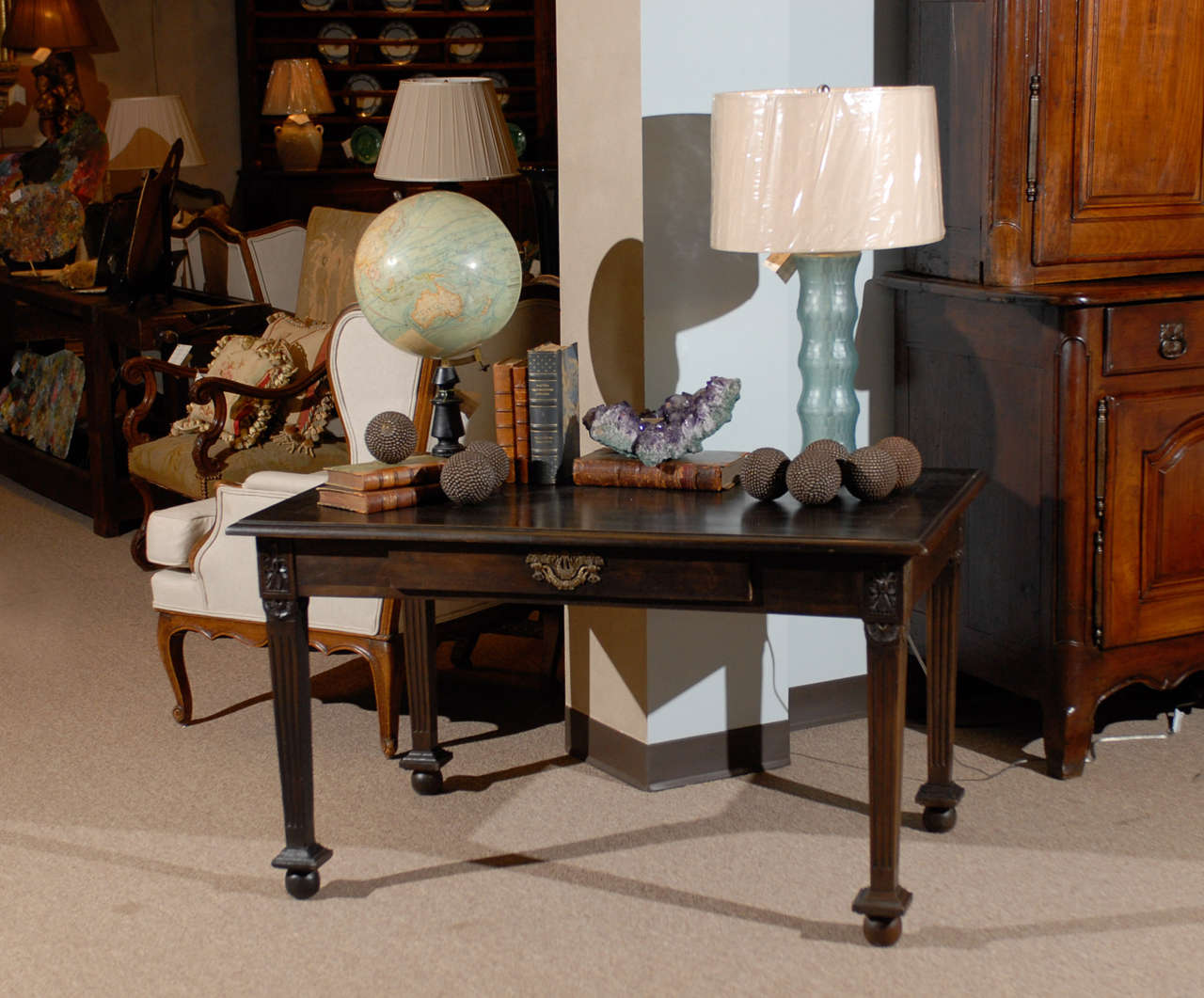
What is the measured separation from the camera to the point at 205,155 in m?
9.97

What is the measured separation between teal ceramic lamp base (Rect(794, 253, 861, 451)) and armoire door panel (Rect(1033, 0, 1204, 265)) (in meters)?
0.65

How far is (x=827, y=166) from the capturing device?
2.76 m

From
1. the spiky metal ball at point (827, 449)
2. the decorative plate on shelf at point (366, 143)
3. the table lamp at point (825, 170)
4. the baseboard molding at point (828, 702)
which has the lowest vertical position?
the baseboard molding at point (828, 702)

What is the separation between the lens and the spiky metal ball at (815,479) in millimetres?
2764

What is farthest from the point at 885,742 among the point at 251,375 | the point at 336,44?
the point at 336,44

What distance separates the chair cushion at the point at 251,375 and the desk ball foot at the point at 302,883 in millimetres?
2327

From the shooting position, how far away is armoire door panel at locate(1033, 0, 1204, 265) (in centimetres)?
335

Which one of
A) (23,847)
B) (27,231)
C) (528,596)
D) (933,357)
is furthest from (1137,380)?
(27,231)

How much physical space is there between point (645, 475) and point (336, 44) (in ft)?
25.0

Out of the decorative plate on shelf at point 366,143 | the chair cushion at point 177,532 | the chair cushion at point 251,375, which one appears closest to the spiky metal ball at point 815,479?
the chair cushion at point 177,532

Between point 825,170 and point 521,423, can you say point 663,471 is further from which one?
point 825,170

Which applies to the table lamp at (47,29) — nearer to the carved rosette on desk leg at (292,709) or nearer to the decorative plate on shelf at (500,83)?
the decorative plate on shelf at (500,83)

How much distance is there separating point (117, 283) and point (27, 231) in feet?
3.46

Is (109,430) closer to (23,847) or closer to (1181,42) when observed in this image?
(23,847)
